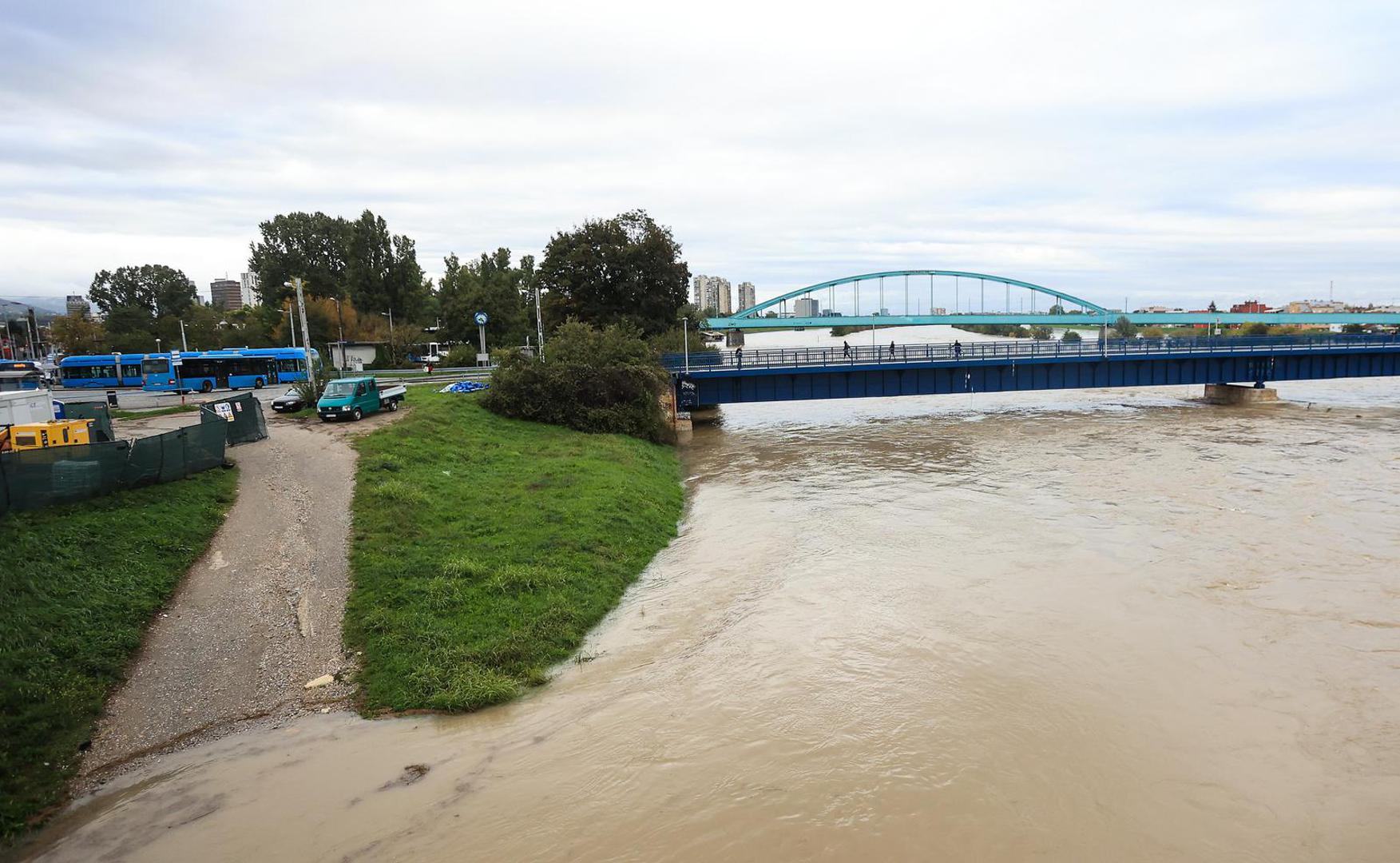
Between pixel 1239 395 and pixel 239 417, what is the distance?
65933 mm

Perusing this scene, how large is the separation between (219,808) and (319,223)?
90.3 m

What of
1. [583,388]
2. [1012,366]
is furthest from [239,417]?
[1012,366]

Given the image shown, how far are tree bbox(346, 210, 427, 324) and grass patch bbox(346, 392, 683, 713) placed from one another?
187ft

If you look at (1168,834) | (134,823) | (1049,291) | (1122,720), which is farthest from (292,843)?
(1049,291)

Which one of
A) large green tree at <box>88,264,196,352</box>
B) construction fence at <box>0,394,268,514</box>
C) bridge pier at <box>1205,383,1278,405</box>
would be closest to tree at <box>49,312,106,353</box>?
large green tree at <box>88,264,196,352</box>

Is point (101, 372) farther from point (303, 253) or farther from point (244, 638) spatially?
point (244, 638)

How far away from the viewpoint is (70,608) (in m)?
12.1

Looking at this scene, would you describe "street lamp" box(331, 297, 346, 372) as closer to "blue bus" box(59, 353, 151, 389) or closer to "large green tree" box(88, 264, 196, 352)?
"blue bus" box(59, 353, 151, 389)

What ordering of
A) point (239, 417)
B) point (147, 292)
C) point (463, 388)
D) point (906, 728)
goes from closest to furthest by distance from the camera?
point (906, 728) < point (239, 417) < point (463, 388) < point (147, 292)

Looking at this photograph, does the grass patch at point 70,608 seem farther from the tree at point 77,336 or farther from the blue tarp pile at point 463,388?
the tree at point 77,336

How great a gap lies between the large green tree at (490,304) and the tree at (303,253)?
1218 centimetres

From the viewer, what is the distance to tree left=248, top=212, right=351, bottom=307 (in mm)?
83250

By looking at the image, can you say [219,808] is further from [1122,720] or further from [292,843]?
[1122,720]

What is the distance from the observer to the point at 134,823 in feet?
28.9
